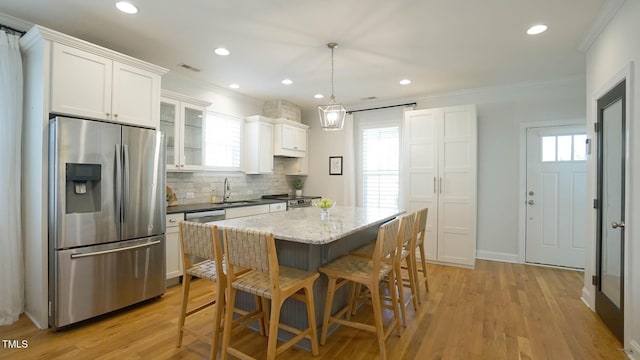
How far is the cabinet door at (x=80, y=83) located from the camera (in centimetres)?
247

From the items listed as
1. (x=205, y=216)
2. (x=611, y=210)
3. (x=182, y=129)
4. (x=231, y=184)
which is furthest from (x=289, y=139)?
(x=611, y=210)

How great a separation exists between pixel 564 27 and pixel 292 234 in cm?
313

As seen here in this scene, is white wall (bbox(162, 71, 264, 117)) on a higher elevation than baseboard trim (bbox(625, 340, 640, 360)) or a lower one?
higher

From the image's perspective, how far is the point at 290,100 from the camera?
18.0 feet

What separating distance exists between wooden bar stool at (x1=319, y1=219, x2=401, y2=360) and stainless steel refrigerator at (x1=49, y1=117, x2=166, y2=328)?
1.86 meters

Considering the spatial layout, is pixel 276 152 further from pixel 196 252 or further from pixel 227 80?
pixel 196 252

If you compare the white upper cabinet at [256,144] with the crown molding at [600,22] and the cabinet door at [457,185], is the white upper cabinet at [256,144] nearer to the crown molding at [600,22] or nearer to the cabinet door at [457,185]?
the cabinet door at [457,185]

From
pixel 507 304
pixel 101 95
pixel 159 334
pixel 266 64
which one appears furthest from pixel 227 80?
pixel 507 304

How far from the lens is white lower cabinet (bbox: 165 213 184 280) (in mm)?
3389

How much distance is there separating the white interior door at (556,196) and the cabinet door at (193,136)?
15.7ft

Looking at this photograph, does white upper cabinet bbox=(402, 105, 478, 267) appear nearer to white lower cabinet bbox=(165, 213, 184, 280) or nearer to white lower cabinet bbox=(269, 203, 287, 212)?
white lower cabinet bbox=(269, 203, 287, 212)

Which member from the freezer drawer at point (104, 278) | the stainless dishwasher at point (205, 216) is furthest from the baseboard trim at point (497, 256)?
the freezer drawer at point (104, 278)

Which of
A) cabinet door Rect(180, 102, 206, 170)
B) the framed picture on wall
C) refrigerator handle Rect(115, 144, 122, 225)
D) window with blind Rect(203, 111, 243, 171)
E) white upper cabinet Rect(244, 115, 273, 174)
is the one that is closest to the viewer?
refrigerator handle Rect(115, 144, 122, 225)

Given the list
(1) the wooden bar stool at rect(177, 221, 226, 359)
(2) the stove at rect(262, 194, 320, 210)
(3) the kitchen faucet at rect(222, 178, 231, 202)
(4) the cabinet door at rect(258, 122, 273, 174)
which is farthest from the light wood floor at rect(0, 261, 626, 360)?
(4) the cabinet door at rect(258, 122, 273, 174)
